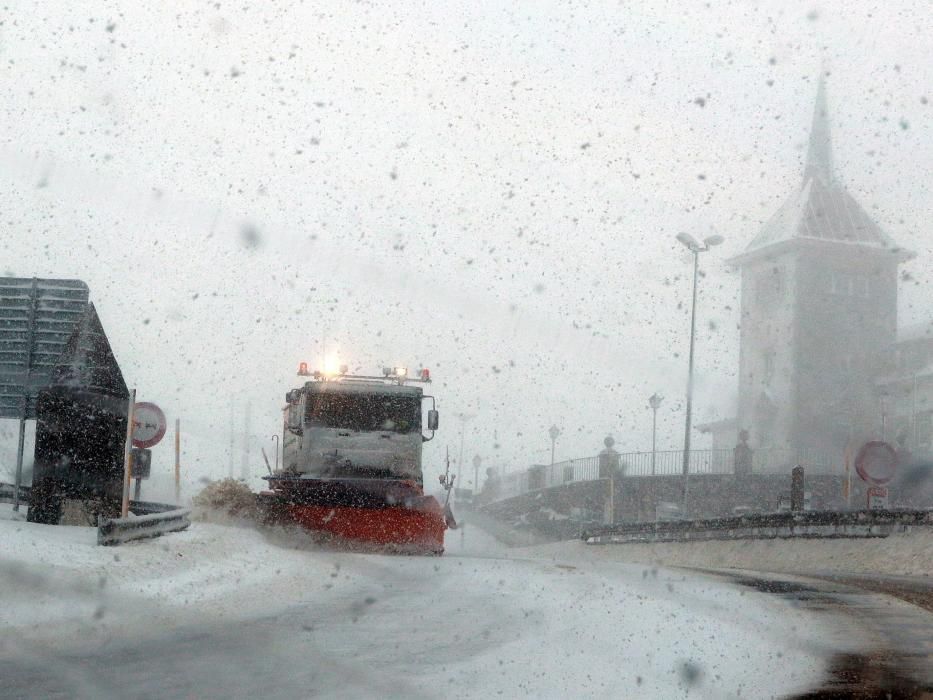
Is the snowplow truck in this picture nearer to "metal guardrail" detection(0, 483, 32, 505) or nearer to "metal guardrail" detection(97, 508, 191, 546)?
"metal guardrail" detection(97, 508, 191, 546)

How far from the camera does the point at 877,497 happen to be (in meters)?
21.7

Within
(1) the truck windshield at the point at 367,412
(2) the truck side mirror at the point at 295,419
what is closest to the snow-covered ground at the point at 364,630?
(1) the truck windshield at the point at 367,412

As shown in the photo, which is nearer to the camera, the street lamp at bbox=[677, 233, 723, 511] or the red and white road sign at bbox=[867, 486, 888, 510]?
the red and white road sign at bbox=[867, 486, 888, 510]

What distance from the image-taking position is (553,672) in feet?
24.8

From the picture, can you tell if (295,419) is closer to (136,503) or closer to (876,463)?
(136,503)

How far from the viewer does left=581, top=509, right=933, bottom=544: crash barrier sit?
74.3ft

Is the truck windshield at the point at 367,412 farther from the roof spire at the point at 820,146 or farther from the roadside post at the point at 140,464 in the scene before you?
the roof spire at the point at 820,146

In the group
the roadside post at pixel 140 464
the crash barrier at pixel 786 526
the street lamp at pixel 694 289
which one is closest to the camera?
the roadside post at pixel 140 464

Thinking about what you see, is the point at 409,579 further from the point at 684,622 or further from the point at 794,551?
the point at 794,551

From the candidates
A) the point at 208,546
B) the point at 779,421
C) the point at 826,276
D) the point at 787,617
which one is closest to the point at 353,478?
the point at 208,546

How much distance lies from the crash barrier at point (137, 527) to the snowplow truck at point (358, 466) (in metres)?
2.48

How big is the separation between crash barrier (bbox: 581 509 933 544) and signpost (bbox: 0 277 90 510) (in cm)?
1415

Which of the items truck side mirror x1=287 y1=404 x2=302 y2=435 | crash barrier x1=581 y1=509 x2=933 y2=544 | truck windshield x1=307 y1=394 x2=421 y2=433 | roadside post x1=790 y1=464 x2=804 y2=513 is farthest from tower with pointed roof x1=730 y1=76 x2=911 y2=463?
truck windshield x1=307 y1=394 x2=421 y2=433

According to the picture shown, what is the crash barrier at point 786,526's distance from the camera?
22.6m
